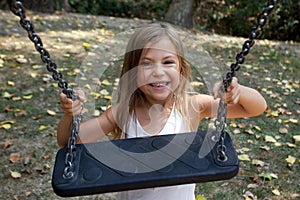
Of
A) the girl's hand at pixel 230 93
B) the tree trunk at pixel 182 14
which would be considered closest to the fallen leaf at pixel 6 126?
the girl's hand at pixel 230 93

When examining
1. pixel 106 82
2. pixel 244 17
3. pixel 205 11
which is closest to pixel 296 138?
pixel 106 82

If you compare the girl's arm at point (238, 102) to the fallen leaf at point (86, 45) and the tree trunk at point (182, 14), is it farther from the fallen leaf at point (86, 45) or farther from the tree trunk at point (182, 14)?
the tree trunk at point (182, 14)

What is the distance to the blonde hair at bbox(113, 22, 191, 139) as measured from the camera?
5.42ft

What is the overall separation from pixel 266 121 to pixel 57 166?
9.09 ft

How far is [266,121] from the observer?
3.69 meters

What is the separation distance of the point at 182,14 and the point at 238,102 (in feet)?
20.1

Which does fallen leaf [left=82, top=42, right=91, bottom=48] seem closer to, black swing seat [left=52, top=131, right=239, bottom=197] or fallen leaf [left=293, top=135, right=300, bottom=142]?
fallen leaf [left=293, top=135, right=300, bottom=142]

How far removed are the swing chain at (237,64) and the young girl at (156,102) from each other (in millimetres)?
230

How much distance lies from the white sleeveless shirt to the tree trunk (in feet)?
19.6

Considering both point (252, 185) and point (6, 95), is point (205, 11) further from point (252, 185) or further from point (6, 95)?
point (252, 185)

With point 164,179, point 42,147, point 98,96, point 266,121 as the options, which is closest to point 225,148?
point 164,179

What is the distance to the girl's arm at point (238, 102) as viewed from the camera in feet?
4.42

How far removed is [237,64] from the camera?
1.22m

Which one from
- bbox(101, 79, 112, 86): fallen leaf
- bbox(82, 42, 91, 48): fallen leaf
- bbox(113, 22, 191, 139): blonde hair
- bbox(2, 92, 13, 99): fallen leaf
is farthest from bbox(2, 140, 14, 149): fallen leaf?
bbox(82, 42, 91, 48): fallen leaf
